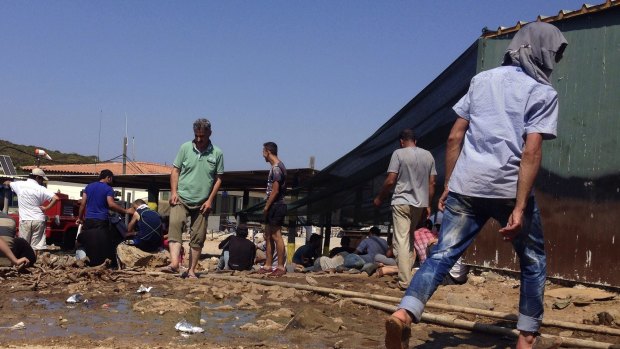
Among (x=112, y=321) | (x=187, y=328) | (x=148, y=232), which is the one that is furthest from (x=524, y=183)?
(x=148, y=232)

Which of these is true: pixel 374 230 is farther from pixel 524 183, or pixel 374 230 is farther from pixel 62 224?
pixel 62 224

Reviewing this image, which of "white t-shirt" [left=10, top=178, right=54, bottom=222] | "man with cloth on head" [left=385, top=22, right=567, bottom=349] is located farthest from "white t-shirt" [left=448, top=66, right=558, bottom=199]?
"white t-shirt" [left=10, top=178, right=54, bottom=222]

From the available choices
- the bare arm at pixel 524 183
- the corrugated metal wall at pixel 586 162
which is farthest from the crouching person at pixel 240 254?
the bare arm at pixel 524 183

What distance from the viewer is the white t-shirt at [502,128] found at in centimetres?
355

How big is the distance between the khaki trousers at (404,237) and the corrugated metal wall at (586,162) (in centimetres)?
141

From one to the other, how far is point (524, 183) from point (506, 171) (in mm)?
135

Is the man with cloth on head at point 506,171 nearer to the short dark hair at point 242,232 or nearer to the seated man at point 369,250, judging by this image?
the seated man at point 369,250

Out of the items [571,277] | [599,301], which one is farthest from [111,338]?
[571,277]

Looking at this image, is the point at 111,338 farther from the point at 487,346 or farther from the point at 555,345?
the point at 555,345

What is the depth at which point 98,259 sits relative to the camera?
325 inches

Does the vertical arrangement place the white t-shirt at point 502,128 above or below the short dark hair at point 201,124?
below

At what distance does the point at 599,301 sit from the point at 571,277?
0.80m

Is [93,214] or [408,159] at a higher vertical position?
[408,159]

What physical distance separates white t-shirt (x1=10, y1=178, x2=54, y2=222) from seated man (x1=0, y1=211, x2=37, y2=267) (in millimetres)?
2885
